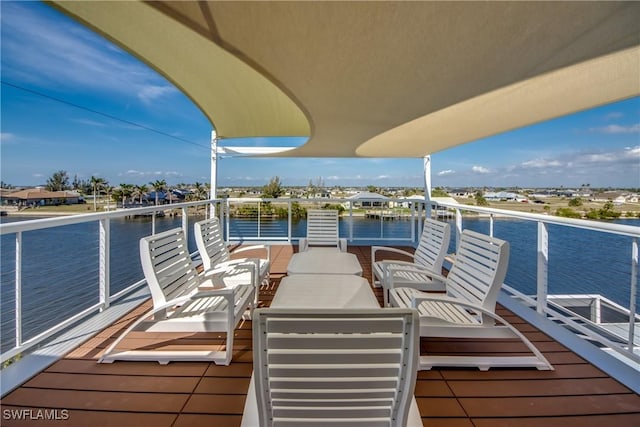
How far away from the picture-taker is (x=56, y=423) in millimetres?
1841

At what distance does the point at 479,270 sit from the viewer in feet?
9.00

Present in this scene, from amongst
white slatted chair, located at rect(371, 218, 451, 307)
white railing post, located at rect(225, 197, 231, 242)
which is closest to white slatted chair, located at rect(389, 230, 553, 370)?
white slatted chair, located at rect(371, 218, 451, 307)

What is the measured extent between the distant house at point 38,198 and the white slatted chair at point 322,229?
17.1ft

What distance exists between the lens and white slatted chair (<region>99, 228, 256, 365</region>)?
239cm

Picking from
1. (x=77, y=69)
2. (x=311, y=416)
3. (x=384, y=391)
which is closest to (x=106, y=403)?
(x=311, y=416)

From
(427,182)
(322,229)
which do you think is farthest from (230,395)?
(427,182)

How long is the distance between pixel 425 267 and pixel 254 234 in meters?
5.15

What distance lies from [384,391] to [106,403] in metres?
1.92

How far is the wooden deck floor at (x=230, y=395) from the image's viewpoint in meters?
1.88

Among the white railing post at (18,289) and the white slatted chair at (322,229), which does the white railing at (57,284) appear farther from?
the white slatted chair at (322,229)

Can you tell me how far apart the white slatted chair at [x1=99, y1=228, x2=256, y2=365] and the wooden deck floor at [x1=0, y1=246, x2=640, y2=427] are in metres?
0.08

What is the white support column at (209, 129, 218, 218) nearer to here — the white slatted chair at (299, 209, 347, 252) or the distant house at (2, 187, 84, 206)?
the distant house at (2, 187, 84, 206)

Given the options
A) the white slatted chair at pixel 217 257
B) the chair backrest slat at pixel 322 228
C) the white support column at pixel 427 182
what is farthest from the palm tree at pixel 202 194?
→ the white support column at pixel 427 182

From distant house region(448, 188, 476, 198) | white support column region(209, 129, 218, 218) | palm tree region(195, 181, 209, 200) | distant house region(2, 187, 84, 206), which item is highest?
white support column region(209, 129, 218, 218)
